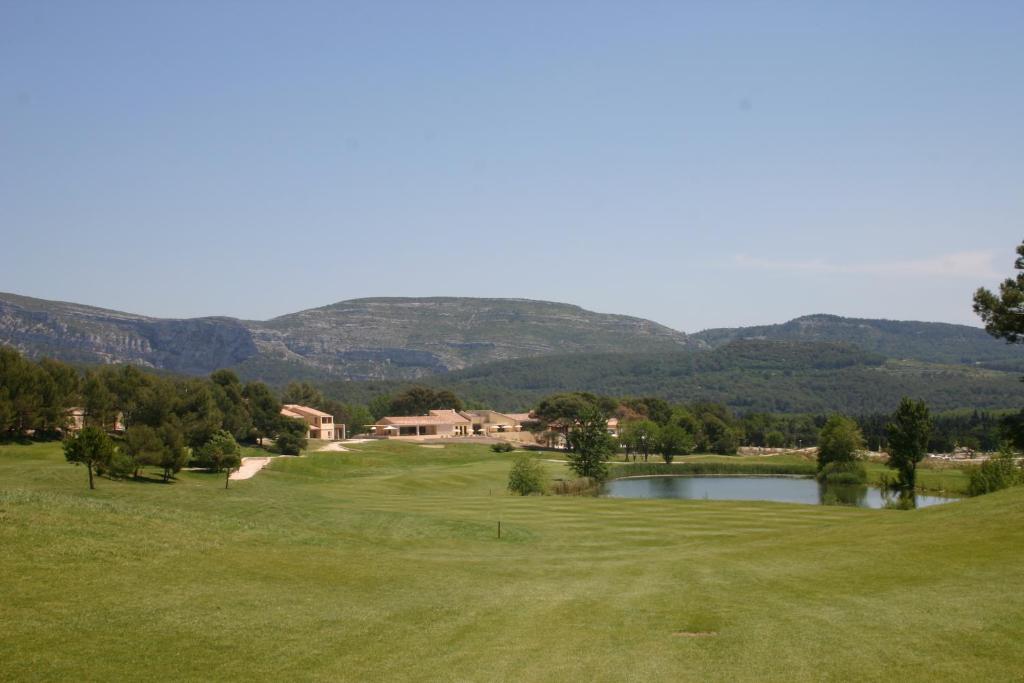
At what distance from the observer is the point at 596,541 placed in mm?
34344

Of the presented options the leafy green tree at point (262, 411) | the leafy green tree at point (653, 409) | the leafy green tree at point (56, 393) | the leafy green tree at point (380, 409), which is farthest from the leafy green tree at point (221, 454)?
the leafy green tree at point (380, 409)

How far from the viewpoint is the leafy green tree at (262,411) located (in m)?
95.1

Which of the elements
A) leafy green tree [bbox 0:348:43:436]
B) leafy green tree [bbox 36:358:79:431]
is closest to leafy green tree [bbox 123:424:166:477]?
leafy green tree [bbox 0:348:43:436]

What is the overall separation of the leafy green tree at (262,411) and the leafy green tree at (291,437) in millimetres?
1034

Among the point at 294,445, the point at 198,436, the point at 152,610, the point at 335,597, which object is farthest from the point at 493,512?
the point at 294,445

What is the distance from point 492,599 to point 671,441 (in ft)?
350

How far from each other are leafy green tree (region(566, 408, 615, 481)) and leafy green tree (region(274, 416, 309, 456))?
28.0 meters

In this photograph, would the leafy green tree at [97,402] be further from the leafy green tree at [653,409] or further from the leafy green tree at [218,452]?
the leafy green tree at [653,409]

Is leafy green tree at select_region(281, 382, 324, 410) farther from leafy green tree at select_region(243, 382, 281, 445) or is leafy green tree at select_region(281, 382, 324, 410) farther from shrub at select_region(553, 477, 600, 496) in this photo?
shrub at select_region(553, 477, 600, 496)

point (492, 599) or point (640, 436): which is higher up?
point (640, 436)

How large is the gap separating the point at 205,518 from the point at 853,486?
7564 centimetres

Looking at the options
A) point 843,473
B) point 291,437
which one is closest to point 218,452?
point 291,437

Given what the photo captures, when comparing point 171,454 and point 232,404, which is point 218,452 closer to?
point 171,454

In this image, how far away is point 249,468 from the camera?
7250 centimetres
